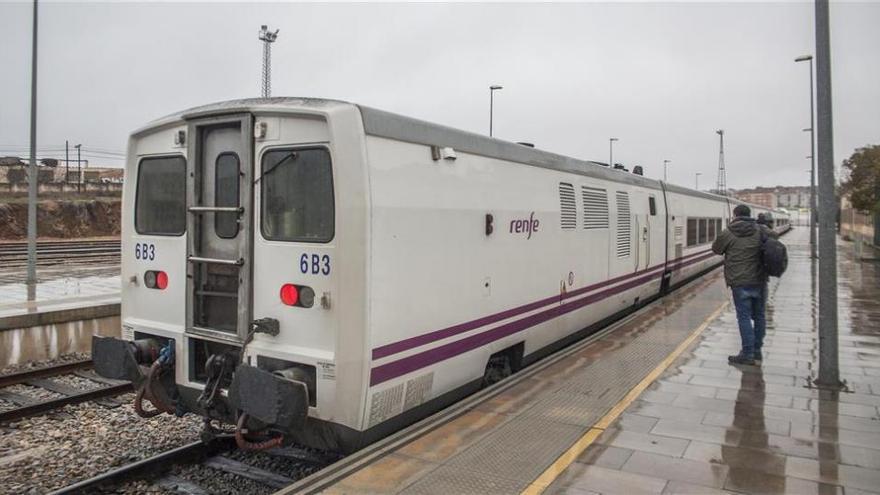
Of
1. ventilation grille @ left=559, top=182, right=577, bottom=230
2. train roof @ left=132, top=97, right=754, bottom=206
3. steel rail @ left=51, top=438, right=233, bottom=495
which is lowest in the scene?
steel rail @ left=51, top=438, right=233, bottom=495

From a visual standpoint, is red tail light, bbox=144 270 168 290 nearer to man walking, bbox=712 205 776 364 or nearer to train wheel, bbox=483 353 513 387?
train wheel, bbox=483 353 513 387

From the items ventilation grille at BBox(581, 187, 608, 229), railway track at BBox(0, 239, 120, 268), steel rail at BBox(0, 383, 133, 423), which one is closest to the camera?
steel rail at BBox(0, 383, 133, 423)

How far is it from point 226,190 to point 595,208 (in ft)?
18.9

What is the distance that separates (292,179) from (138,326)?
86.3 inches

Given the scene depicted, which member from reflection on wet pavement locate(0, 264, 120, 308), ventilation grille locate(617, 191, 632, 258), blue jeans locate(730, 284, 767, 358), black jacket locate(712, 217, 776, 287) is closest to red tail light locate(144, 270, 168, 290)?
black jacket locate(712, 217, 776, 287)

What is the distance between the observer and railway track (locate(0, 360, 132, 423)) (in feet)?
23.7

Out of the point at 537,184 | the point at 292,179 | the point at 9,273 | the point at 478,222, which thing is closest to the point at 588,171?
the point at 537,184

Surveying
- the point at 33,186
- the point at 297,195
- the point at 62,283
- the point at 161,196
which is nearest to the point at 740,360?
the point at 297,195

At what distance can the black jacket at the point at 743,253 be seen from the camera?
781 cm

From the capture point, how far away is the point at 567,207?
320 inches

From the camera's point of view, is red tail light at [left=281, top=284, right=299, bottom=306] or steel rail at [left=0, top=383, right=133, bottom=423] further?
steel rail at [left=0, top=383, right=133, bottom=423]

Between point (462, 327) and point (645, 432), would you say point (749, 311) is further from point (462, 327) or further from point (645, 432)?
point (462, 327)

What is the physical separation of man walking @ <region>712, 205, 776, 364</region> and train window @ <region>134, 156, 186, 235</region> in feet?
20.3

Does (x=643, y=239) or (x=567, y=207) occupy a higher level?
(x=567, y=207)
